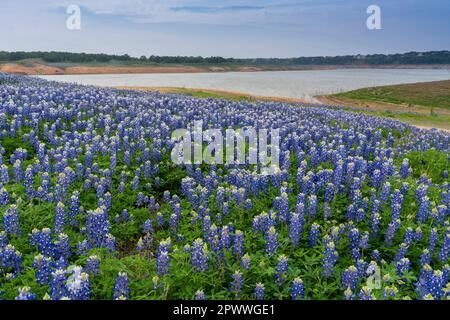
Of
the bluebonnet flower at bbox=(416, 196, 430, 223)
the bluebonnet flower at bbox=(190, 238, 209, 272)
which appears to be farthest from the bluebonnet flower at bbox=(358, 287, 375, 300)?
the bluebonnet flower at bbox=(416, 196, 430, 223)

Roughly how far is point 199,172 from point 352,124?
24.3ft

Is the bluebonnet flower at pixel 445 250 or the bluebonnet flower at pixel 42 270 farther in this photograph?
the bluebonnet flower at pixel 445 250

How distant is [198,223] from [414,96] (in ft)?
219

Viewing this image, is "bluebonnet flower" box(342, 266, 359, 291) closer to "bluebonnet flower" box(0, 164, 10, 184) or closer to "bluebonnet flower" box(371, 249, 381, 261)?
"bluebonnet flower" box(371, 249, 381, 261)

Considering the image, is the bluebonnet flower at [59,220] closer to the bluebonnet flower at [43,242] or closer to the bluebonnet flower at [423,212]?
the bluebonnet flower at [43,242]

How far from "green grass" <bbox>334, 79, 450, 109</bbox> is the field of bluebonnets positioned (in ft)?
163

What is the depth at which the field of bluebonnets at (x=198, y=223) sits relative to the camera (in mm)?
4211

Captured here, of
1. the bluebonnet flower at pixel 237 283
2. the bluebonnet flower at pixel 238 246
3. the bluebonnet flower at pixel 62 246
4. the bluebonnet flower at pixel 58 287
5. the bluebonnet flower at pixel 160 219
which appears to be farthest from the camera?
the bluebonnet flower at pixel 160 219

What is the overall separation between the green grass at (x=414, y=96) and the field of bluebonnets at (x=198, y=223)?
163 ft

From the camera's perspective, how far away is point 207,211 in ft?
19.4

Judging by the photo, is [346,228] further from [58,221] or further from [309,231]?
[58,221]

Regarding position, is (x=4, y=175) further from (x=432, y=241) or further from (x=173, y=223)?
(x=432, y=241)

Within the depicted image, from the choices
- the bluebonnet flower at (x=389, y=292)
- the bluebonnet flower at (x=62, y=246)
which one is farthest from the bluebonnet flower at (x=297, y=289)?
the bluebonnet flower at (x=62, y=246)

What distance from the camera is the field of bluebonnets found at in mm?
4211
